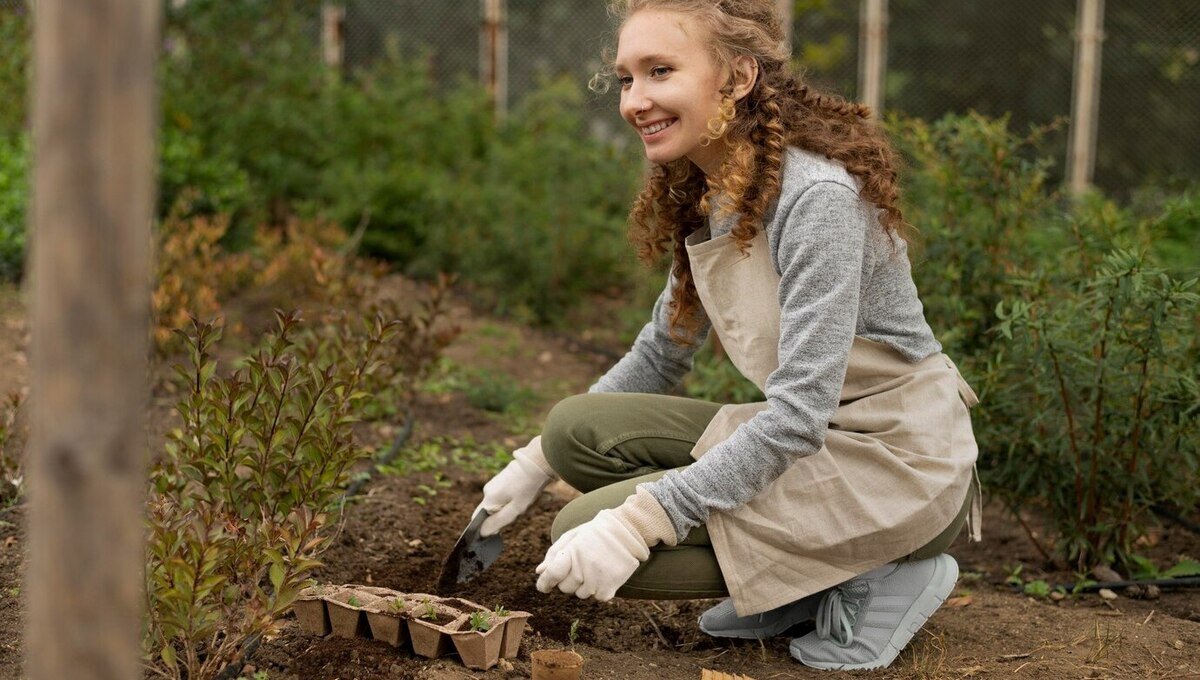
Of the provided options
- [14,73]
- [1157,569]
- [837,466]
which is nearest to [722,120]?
[837,466]

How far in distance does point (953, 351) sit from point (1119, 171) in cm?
726

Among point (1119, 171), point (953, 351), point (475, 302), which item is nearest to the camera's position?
point (953, 351)

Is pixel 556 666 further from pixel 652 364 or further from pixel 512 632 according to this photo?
pixel 652 364

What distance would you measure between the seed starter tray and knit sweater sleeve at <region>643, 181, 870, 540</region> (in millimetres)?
394

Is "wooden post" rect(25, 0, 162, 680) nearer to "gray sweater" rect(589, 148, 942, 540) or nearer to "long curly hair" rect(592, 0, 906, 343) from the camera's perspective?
"gray sweater" rect(589, 148, 942, 540)

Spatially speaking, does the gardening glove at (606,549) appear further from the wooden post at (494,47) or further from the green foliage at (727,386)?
the wooden post at (494,47)

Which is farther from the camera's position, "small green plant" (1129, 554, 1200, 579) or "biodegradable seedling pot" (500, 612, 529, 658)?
"small green plant" (1129, 554, 1200, 579)

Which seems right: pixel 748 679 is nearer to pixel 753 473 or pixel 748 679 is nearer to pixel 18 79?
pixel 753 473

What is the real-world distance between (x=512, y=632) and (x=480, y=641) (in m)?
0.11

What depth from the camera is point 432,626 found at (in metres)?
2.32

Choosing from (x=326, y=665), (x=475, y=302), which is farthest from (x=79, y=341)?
(x=475, y=302)

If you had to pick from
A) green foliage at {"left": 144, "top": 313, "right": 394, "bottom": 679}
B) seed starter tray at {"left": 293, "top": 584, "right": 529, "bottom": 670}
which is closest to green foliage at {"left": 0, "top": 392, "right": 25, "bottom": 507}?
green foliage at {"left": 144, "top": 313, "right": 394, "bottom": 679}

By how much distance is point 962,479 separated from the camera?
2592 millimetres

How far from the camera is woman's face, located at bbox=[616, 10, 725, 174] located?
2469 millimetres
